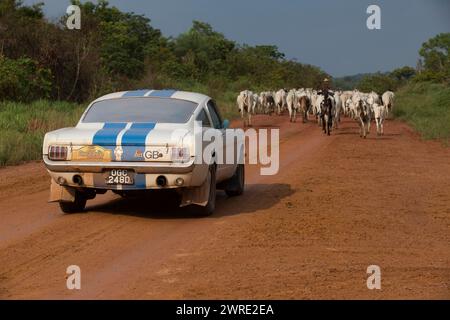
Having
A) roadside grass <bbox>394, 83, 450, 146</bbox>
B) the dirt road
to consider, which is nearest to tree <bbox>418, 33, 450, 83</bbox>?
roadside grass <bbox>394, 83, 450, 146</bbox>

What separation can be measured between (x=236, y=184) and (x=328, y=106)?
56.2ft

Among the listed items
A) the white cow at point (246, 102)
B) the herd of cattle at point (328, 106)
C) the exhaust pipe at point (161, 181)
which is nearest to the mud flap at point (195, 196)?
the exhaust pipe at point (161, 181)

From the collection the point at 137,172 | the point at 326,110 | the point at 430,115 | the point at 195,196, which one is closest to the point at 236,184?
the point at 195,196

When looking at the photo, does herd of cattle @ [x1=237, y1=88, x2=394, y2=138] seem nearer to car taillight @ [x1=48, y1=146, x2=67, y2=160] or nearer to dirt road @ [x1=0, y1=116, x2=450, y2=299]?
dirt road @ [x1=0, y1=116, x2=450, y2=299]

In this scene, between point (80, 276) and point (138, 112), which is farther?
point (138, 112)

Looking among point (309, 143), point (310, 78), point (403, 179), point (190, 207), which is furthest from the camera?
point (310, 78)

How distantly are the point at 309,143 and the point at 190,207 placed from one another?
44.1 feet

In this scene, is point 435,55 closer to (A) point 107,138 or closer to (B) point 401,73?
(B) point 401,73

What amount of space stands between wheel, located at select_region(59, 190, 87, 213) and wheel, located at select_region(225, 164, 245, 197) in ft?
7.86

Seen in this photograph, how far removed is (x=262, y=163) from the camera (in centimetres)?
1764

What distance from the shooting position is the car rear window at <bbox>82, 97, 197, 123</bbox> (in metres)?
A: 10.6

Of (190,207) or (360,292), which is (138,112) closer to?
(190,207)

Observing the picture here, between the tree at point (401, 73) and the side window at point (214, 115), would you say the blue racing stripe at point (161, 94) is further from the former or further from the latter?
the tree at point (401, 73)

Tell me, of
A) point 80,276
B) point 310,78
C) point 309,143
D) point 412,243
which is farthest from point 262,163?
point 310,78
